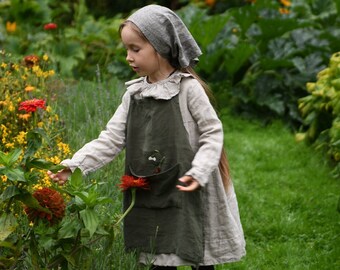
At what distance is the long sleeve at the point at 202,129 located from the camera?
291 centimetres

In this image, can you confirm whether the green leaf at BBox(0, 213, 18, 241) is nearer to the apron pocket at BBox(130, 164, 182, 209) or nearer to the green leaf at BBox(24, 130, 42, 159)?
the green leaf at BBox(24, 130, 42, 159)

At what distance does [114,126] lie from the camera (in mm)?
3248

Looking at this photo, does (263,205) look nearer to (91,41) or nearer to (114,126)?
(114,126)

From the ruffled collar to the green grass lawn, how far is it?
26.8 inches

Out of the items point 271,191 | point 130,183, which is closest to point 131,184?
point 130,183

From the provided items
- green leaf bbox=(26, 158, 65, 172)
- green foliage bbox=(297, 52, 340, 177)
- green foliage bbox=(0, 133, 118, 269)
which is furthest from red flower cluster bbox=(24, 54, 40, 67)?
green leaf bbox=(26, 158, 65, 172)

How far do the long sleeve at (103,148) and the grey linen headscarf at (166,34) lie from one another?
279 millimetres

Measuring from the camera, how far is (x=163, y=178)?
10.1 feet

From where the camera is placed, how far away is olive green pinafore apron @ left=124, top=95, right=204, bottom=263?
3.08 metres

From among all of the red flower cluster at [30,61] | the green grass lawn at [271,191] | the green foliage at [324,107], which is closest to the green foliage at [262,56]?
the green grass lawn at [271,191]

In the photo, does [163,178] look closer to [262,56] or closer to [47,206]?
[47,206]

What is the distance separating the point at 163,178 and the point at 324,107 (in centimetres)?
348

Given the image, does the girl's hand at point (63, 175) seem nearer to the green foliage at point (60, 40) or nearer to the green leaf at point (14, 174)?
the green leaf at point (14, 174)

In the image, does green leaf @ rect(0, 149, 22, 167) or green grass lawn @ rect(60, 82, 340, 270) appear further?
green grass lawn @ rect(60, 82, 340, 270)
